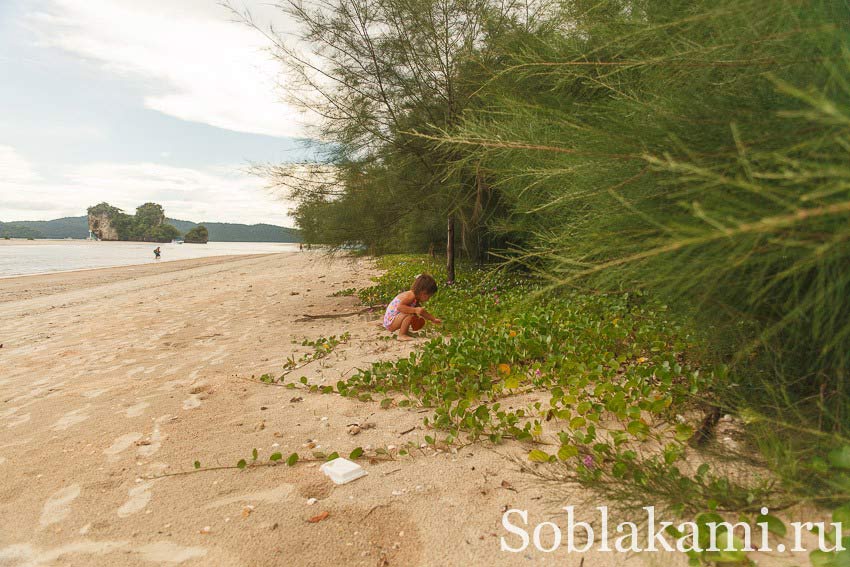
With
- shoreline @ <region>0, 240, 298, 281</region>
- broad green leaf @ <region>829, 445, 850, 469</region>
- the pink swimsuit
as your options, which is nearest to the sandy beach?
the pink swimsuit

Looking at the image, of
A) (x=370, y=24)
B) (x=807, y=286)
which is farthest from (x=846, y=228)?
(x=370, y=24)

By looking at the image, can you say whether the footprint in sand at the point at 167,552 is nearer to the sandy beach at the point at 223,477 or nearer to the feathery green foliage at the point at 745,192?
the sandy beach at the point at 223,477

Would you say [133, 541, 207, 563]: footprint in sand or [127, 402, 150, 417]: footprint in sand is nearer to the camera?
[133, 541, 207, 563]: footprint in sand

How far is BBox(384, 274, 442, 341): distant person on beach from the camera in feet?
20.4

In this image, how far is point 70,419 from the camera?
3.90 meters

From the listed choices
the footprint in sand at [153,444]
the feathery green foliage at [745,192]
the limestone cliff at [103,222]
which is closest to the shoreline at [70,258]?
the footprint in sand at [153,444]

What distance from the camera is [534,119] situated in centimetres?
313

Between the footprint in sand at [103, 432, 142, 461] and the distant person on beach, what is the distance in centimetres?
309

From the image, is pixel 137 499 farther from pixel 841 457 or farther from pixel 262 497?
pixel 841 457

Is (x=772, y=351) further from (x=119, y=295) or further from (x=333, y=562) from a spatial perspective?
(x=119, y=295)

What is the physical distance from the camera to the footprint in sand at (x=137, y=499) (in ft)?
8.37

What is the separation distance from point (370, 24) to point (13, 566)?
877 centimetres

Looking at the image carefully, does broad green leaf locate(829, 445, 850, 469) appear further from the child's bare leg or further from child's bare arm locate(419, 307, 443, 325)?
child's bare arm locate(419, 307, 443, 325)

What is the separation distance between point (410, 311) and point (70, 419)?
358 centimetres
